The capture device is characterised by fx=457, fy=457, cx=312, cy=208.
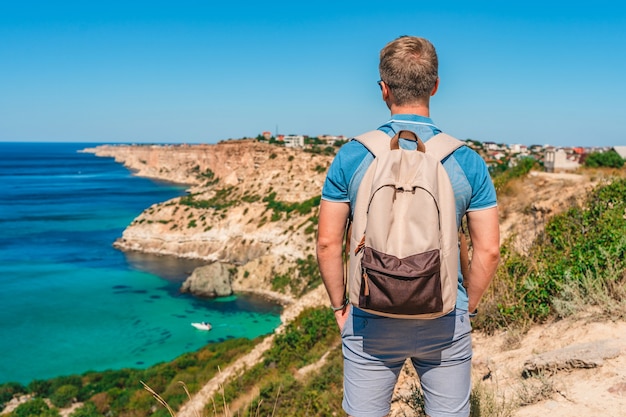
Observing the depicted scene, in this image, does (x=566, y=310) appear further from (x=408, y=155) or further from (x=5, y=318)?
(x=5, y=318)

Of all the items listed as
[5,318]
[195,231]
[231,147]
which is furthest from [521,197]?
[231,147]

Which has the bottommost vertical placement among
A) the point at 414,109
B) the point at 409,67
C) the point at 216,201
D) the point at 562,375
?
the point at 216,201

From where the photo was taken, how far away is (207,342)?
28.7 m

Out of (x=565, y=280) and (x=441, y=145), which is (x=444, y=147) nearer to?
(x=441, y=145)

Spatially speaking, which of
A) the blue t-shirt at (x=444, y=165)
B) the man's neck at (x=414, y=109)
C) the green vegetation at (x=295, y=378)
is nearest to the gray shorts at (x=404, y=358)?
the blue t-shirt at (x=444, y=165)

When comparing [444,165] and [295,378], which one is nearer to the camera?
[444,165]

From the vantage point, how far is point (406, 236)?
1.56 metres

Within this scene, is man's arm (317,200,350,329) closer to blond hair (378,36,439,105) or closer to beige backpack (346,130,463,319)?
beige backpack (346,130,463,319)

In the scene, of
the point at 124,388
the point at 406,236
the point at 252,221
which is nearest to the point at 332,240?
the point at 406,236

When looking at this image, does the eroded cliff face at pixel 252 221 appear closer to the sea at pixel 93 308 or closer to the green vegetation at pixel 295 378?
the sea at pixel 93 308

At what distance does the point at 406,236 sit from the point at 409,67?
66 cm

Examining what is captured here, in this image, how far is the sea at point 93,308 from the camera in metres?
26.9

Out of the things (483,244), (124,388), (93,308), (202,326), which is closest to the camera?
(483,244)

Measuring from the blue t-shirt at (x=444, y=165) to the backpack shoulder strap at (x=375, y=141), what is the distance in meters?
0.02
